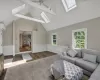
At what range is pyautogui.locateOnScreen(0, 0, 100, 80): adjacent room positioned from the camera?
87.4 inches

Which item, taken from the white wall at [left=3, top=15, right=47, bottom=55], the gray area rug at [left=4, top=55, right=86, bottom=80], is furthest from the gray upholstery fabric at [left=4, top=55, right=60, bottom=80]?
the white wall at [left=3, top=15, right=47, bottom=55]

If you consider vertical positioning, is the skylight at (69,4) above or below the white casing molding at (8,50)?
above

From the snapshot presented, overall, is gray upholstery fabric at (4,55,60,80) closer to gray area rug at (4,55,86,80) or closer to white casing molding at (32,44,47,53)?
gray area rug at (4,55,86,80)

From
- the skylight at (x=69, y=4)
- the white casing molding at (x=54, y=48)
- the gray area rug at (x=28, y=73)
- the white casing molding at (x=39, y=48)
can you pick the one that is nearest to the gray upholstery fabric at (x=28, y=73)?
the gray area rug at (x=28, y=73)

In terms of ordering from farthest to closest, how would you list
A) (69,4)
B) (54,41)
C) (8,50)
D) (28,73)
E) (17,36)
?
1. (54,41)
2. (17,36)
3. (8,50)
4. (69,4)
5. (28,73)

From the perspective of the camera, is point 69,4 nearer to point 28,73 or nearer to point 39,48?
point 28,73

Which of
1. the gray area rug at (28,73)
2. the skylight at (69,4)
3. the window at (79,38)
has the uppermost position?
the skylight at (69,4)

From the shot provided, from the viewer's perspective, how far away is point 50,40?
6.77m

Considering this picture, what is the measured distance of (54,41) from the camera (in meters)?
6.43

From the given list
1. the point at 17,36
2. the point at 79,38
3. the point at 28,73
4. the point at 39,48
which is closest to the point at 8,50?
the point at 17,36

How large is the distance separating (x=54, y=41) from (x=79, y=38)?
2725mm

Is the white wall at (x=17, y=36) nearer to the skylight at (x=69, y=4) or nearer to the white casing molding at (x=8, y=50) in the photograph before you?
the white casing molding at (x=8, y=50)

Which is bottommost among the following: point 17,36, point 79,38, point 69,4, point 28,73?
point 28,73

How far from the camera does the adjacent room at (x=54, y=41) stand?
2219 millimetres
